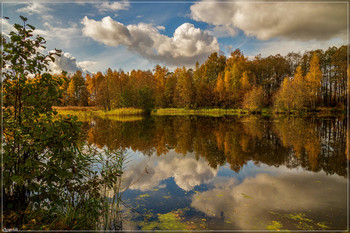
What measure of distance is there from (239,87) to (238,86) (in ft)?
1.38

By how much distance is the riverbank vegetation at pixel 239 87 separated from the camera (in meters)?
47.1

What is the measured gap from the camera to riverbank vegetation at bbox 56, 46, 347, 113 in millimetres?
47125

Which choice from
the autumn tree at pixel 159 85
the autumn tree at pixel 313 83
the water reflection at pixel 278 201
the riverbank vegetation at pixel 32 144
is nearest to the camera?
the riverbank vegetation at pixel 32 144

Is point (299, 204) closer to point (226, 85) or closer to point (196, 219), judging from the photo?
point (196, 219)

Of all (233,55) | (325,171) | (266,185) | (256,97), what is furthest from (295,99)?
(266,185)

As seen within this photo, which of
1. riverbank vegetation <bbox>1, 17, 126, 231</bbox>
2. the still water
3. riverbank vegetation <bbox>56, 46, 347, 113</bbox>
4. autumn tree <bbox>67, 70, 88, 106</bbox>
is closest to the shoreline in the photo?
riverbank vegetation <bbox>56, 46, 347, 113</bbox>

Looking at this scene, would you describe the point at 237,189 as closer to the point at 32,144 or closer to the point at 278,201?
the point at 278,201

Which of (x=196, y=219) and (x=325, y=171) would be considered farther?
(x=325, y=171)

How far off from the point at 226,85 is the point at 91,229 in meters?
56.6

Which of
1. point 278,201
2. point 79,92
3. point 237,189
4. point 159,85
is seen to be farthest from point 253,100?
point 79,92

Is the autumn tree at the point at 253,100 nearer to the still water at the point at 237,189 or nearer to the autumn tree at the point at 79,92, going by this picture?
the still water at the point at 237,189

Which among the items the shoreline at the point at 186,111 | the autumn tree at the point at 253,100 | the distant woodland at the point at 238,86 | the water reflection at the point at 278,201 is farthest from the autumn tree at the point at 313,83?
the water reflection at the point at 278,201

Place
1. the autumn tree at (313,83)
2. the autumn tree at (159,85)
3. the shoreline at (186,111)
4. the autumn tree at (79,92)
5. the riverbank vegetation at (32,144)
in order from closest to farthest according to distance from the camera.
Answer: the riverbank vegetation at (32,144), the shoreline at (186,111), the autumn tree at (313,83), the autumn tree at (159,85), the autumn tree at (79,92)

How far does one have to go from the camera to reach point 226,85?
187ft
